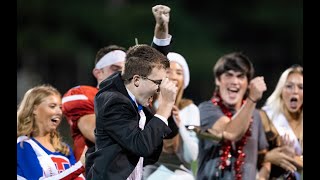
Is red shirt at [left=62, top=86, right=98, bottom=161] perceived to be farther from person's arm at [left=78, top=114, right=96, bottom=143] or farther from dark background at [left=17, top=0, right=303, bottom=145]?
dark background at [left=17, top=0, right=303, bottom=145]

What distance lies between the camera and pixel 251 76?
5.31 meters

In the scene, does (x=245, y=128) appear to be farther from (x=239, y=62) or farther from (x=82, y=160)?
(x=82, y=160)

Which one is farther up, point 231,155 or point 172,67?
point 172,67

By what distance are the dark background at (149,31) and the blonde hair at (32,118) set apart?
781cm

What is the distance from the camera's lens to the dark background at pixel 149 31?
1354 cm

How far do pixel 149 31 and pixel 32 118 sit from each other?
1007 centimetres

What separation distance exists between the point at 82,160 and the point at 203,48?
1027 cm

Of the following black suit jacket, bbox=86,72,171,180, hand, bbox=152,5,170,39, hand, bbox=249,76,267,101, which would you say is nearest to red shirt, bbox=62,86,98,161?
hand, bbox=152,5,170,39

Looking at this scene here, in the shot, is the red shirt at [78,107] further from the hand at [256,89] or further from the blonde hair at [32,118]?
the hand at [256,89]

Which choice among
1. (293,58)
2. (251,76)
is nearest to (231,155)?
(251,76)

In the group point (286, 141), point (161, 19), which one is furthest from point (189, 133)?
point (161, 19)

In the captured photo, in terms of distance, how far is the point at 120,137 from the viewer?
341cm

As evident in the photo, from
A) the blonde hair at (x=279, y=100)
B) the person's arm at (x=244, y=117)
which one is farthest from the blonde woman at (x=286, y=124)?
the person's arm at (x=244, y=117)

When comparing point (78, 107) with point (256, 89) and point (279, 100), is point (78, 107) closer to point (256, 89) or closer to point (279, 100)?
point (256, 89)
